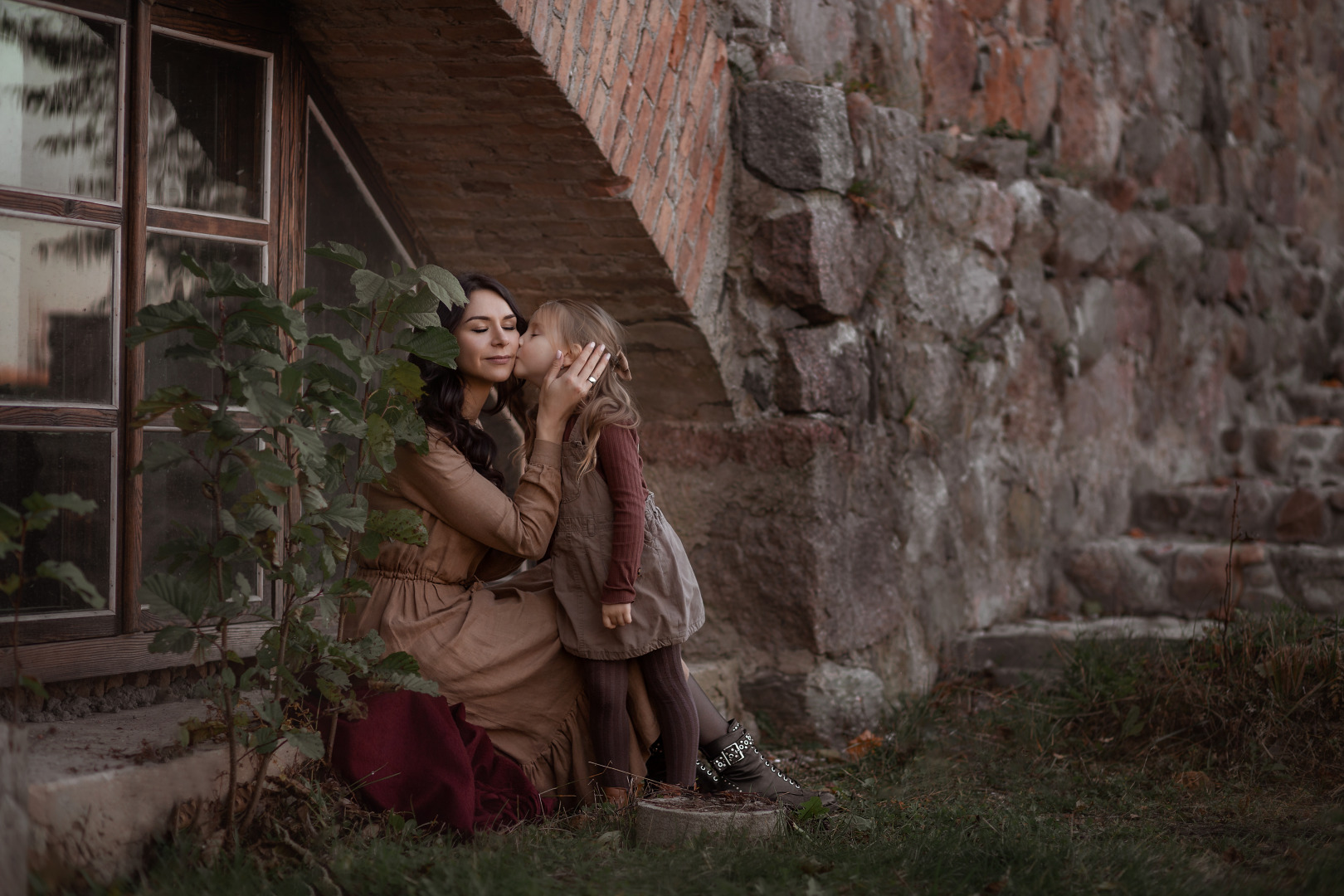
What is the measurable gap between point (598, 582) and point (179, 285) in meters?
1.17

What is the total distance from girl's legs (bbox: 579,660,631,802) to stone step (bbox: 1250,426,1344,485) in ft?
12.8

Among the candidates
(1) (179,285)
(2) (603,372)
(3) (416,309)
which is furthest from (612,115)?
(1) (179,285)

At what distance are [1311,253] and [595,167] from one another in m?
5.11

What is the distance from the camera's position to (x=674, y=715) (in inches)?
105

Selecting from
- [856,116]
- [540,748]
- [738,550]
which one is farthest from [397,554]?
[856,116]

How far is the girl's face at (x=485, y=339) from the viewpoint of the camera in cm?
270

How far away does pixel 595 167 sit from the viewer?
3.00m

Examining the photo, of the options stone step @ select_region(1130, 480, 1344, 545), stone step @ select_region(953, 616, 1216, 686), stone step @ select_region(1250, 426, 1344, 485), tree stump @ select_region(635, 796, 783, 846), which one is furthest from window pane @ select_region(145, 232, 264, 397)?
stone step @ select_region(1250, 426, 1344, 485)

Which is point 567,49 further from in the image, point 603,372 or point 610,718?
point 610,718

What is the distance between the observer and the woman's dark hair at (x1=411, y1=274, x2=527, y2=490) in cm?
265

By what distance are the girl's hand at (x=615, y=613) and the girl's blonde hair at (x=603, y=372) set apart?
0.31 metres

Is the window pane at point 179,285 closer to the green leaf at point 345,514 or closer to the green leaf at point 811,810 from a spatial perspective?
the green leaf at point 345,514

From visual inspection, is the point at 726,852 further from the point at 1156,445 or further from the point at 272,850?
the point at 1156,445

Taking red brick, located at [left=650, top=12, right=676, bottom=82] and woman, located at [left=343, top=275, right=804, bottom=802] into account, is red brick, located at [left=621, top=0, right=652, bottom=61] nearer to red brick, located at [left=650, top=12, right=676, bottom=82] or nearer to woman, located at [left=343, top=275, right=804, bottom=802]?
red brick, located at [left=650, top=12, right=676, bottom=82]
